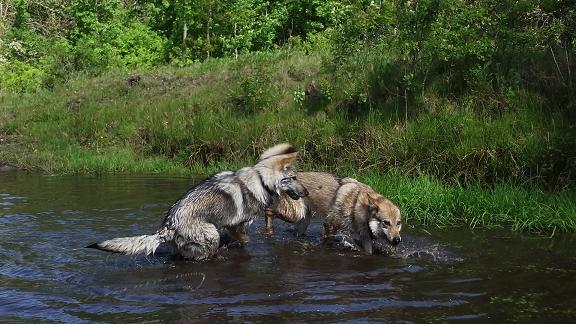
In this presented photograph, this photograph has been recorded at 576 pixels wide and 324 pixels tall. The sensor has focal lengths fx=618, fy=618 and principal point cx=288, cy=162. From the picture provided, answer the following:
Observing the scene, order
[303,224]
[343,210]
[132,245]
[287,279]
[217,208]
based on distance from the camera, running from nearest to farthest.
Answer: [287,279] < [132,245] < [217,208] < [343,210] < [303,224]

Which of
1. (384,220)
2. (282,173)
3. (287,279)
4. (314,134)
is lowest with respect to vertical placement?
(287,279)

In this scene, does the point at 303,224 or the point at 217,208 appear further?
the point at 303,224

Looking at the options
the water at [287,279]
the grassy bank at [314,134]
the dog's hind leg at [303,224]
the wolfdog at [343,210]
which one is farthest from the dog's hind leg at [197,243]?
the grassy bank at [314,134]

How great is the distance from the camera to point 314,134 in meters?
13.7

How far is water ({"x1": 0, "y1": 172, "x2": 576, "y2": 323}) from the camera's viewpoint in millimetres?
5383

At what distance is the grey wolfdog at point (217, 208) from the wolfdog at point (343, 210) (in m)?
0.56

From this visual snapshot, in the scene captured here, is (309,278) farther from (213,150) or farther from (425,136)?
(213,150)

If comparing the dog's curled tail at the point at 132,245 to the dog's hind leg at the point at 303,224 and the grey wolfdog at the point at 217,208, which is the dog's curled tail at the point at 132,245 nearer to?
the grey wolfdog at the point at 217,208

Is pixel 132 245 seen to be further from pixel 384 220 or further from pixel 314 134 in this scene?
pixel 314 134

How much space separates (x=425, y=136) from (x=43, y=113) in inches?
518

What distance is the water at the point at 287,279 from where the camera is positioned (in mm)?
5383

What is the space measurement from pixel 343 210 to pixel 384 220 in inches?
33.1

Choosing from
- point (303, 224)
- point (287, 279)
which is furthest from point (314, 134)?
point (287, 279)

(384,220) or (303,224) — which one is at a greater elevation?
(384,220)
